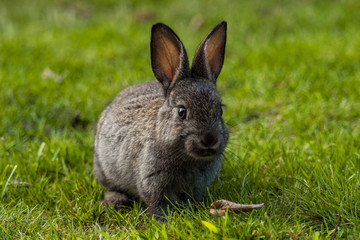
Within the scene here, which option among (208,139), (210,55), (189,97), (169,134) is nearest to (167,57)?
(210,55)

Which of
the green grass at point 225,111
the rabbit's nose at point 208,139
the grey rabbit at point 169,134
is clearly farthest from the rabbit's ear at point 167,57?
the green grass at point 225,111

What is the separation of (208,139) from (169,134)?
365 mm

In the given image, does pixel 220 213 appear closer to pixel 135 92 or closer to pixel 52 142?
pixel 135 92

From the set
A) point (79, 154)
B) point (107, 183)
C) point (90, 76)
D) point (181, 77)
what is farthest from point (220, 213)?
point (90, 76)

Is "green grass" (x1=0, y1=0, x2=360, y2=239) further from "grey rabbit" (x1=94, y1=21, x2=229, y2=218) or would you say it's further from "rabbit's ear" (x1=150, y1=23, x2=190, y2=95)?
"rabbit's ear" (x1=150, y1=23, x2=190, y2=95)

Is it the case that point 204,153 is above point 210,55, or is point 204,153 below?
below

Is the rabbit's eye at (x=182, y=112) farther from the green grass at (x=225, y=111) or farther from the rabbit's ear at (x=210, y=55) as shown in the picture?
the green grass at (x=225, y=111)

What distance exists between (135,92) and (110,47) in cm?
369

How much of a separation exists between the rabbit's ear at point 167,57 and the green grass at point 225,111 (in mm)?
936

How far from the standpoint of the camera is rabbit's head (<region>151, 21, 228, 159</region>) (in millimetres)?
3480

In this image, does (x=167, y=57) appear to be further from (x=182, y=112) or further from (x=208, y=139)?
(x=208, y=139)

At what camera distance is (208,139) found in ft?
11.2

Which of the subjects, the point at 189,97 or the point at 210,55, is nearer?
the point at 189,97

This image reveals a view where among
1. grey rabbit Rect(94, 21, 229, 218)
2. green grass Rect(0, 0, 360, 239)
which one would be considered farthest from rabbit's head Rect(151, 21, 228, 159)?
green grass Rect(0, 0, 360, 239)
